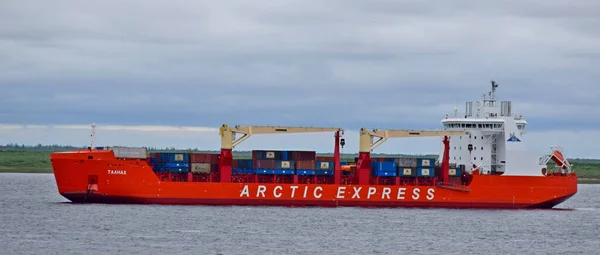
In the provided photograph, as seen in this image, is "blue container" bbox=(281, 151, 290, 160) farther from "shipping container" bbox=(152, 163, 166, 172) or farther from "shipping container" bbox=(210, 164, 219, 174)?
"shipping container" bbox=(152, 163, 166, 172)

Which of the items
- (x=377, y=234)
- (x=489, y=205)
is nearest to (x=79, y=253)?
(x=377, y=234)

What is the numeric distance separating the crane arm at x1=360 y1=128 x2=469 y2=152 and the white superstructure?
2235 mm

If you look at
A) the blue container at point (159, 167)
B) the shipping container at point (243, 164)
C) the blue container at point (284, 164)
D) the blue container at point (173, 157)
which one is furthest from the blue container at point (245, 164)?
the blue container at point (159, 167)

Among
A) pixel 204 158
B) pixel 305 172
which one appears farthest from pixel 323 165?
pixel 204 158

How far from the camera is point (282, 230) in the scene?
50.5m

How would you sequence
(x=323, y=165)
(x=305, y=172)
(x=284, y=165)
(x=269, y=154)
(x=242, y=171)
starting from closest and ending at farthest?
(x=284, y=165) → (x=242, y=171) → (x=305, y=172) → (x=269, y=154) → (x=323, y=165)

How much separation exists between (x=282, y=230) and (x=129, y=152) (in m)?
13.0

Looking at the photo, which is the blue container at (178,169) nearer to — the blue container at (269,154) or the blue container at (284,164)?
the blue container at (269,154)

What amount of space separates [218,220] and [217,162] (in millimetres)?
8841

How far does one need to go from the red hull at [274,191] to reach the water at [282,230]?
801mm

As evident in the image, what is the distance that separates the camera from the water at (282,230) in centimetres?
4422

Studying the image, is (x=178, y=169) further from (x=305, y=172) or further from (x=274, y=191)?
(x=305, y=172)

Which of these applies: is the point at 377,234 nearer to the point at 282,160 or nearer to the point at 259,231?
the point at 259,231

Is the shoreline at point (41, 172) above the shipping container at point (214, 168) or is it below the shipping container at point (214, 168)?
above
